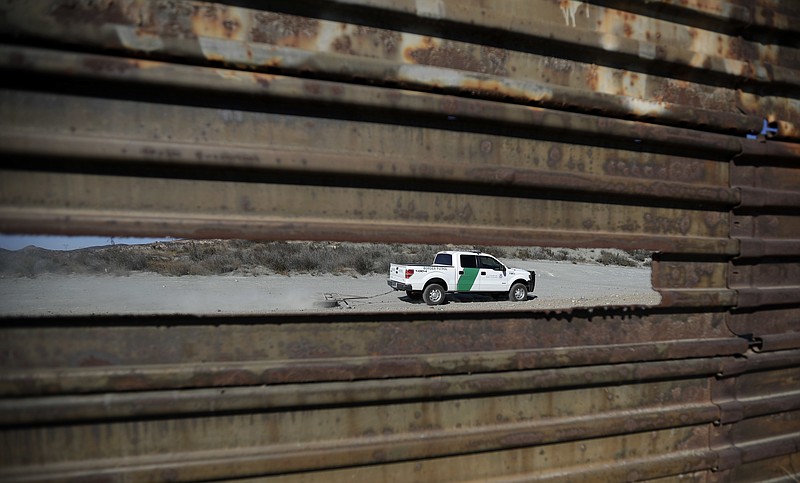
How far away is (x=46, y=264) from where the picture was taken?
19156mm

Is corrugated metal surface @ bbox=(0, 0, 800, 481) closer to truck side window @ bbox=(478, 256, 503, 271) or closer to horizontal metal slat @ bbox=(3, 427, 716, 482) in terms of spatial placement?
horizontal metal slat @ bbox=(3, 427, 716, 482)

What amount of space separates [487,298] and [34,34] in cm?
1397

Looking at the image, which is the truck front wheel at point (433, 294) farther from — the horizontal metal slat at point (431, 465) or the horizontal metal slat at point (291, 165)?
the horizontal metal slat at point (291, 165)

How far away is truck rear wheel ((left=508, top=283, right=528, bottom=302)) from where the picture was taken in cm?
1424

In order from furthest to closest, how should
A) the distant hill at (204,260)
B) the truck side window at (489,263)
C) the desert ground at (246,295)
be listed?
the distant hill at (204,260)
the truck side window at (489,263)
the desert ground at (246,295)

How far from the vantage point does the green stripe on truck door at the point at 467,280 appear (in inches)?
524

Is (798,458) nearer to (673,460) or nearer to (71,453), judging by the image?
(673,460)

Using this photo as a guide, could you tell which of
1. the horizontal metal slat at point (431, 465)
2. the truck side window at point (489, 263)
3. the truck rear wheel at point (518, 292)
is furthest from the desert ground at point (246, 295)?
the horizontal metal slat at point (431, 465)

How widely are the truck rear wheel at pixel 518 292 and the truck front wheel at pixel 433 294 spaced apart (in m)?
2.49

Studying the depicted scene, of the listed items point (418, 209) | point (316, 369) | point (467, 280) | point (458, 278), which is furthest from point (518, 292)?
point (316, 369)

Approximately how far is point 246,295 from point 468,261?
668cm

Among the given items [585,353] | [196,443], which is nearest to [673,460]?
[585,353]

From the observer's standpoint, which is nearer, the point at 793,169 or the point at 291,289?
the point at 793,169

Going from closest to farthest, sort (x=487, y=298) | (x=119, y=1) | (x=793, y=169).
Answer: (x=119, y=1)
(x=793, y=169)
(x=487, y=298)
